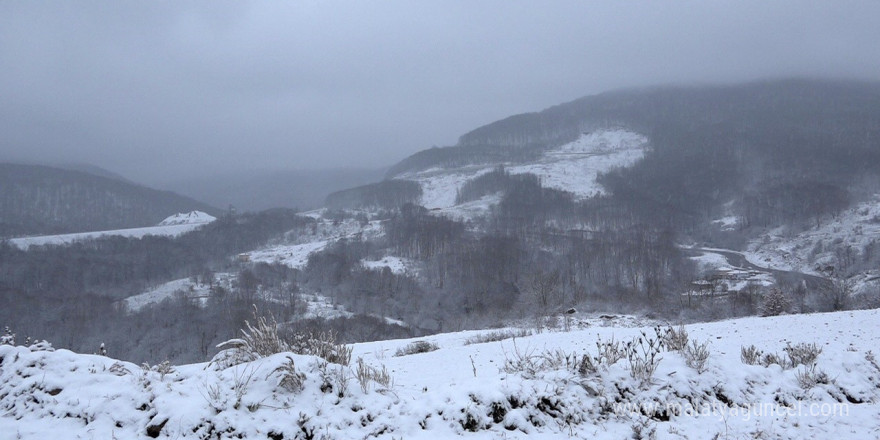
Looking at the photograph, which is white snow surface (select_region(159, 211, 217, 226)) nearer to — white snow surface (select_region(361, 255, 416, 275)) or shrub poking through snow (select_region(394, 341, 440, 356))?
white snow surface (select_region(361, 255, 416, 275))

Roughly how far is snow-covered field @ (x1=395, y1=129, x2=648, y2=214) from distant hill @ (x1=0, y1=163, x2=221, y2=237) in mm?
100339

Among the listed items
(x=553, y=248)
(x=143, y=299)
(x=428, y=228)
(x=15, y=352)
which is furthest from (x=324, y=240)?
(x=15, y=352)

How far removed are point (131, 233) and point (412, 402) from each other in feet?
462

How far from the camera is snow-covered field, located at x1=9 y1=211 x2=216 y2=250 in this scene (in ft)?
342

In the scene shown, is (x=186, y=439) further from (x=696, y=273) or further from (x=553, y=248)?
(x=553, y=248)

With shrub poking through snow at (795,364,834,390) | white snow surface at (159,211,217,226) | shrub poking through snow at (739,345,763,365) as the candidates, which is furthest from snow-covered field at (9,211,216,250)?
shrub poking through snow at (795,364,834,390)

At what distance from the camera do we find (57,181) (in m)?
175

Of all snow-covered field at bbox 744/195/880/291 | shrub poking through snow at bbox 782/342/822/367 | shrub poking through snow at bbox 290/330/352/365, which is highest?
shrub poking through snow at bbox 290/330/352/365

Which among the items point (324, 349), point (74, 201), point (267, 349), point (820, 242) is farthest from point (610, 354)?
point (74, 201)

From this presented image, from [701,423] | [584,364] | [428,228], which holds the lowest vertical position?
[428,228]

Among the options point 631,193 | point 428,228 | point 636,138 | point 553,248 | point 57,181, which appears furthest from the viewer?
point 636,138

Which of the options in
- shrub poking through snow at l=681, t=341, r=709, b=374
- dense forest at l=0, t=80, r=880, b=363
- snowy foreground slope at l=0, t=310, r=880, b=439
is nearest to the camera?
snowy foreground slope at l=0, t=310, r=880, b=439

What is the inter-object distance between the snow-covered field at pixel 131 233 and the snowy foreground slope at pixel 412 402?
125m

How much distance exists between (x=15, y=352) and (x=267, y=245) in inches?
4550
